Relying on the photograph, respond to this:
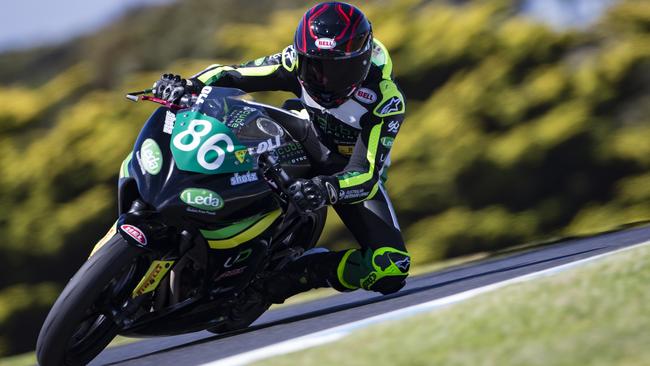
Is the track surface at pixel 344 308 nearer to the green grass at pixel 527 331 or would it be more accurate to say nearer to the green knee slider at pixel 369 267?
the green knee slider at pixel 369 267

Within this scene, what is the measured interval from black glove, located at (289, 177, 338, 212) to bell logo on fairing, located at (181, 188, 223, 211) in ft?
1.25

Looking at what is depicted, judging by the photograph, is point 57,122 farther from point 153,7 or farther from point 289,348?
point 153,7

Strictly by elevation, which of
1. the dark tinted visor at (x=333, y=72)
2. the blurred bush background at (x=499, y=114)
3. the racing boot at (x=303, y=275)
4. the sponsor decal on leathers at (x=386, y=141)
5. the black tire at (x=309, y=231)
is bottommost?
the blurred bush background at (x=499, y=114)

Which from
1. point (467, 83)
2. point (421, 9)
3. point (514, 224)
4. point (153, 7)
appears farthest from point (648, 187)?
point (153, 7)

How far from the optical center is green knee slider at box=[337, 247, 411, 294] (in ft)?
19.2

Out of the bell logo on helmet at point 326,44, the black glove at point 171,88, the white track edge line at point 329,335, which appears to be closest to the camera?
the white track edge line at point 329,335

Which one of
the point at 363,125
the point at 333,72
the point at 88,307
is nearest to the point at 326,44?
the point at 333,72

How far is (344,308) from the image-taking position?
19.7 feet

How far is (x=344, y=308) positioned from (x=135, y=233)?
1911mm

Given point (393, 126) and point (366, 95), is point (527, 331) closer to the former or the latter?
point (393, 126)

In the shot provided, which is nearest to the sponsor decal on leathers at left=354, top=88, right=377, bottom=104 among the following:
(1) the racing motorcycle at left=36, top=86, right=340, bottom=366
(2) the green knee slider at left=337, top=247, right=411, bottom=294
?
(1) the racing motorcycle at left=36, top=86, right=340, bottom=366

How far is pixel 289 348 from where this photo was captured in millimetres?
4078

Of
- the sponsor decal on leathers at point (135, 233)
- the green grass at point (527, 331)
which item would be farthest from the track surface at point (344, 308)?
the green grass at point (527, 331)

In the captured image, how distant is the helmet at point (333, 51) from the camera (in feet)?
17.5
